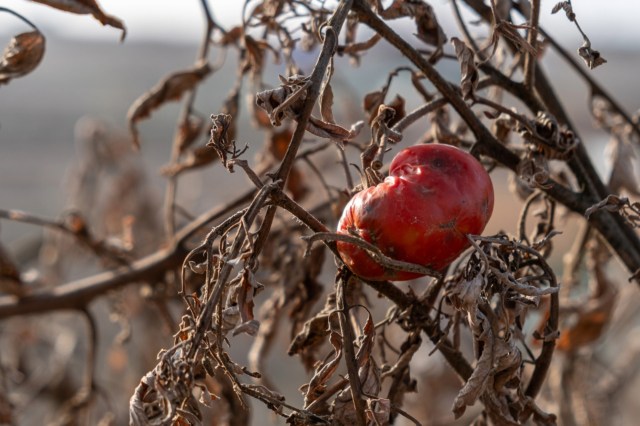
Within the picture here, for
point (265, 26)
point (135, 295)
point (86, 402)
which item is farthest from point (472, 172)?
point (135, 295)

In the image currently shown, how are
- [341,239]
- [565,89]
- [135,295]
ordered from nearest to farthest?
[341,239] → [135,295] → [565,89]

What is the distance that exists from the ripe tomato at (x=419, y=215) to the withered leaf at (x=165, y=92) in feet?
2.51

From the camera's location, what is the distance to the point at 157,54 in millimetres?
19828

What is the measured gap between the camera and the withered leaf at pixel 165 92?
1.53 m

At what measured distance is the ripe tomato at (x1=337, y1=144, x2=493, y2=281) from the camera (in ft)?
2.70

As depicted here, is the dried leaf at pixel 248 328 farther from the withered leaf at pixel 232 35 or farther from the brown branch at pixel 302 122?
the withered leaf at pixel 232 35

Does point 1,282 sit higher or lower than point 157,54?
lower

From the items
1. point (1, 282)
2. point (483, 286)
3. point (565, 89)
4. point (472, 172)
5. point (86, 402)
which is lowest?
point (86, 402)

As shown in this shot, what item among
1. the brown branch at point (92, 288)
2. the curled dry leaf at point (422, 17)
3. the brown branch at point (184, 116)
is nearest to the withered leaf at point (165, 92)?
the brown branch at point (184, 116)

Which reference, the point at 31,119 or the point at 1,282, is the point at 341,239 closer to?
the point at 1,282

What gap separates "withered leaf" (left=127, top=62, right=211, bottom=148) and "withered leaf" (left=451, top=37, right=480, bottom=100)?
706 millimetres

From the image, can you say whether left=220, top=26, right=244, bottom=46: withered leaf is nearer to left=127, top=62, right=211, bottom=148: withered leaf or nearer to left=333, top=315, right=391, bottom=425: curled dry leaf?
left=127, top=62, right=211, bottom=148: withered leaf

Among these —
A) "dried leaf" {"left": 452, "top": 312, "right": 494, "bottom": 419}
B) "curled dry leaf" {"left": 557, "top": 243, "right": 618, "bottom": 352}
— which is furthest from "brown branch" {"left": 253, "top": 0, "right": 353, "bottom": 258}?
"curled dry leaf" {"left": 557, "top": 243, "right": 618, "bottom": 352}

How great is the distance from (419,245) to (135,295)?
2.09 meters
